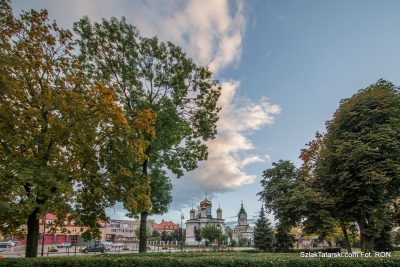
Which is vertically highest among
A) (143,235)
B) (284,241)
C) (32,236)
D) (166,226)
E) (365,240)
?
(32,236)

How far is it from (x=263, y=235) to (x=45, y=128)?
38.4m

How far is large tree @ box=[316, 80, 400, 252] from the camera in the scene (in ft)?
69.1

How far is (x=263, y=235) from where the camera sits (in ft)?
148

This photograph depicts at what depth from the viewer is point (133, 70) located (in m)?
22.6

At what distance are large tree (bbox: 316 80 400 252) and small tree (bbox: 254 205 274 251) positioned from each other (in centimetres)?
2167

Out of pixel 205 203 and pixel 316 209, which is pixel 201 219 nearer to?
pixel 205 203

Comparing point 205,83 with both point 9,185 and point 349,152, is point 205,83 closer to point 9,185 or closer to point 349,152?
point 349,152

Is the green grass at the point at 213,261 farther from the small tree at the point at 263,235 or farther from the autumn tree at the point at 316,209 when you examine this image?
the small tree at the point at 263,235

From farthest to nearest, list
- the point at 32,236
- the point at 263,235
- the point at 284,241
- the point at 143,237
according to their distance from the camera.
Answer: the point at 263,235 → the point at 284,241 → the point at 143,237 → the point at 32,236

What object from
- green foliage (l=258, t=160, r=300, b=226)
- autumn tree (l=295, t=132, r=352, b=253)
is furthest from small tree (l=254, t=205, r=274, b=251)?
autumn tree (l=295, t=132, r=352, b=253)

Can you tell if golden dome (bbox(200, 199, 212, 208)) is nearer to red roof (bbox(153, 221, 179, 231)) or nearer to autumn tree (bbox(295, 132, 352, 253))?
red roof (bbox(153, 221, 179, 231))

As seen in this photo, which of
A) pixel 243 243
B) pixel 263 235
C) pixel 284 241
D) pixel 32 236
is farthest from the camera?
pixel 243 243

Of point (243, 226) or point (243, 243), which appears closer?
point (243, 243)

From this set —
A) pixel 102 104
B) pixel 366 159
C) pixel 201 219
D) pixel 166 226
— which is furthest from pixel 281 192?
pixel 166 226
